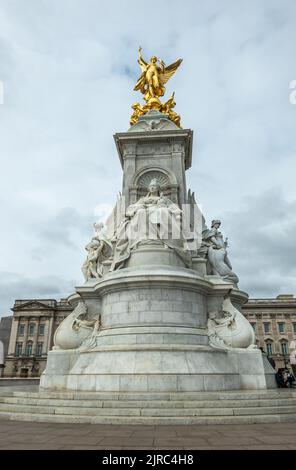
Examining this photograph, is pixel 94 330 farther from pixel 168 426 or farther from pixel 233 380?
pixel 168 426

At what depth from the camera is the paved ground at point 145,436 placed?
21.0 ft

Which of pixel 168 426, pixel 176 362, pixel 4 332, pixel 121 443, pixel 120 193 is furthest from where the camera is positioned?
pixel 4 332

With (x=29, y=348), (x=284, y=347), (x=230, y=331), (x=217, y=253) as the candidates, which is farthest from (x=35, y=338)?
(x=230, y=331)

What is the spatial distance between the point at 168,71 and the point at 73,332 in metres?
18.3

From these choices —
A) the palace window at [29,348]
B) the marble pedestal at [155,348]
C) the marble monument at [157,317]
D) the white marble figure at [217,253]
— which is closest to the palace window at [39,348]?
the palace window at [29,348]

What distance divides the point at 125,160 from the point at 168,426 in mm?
15750

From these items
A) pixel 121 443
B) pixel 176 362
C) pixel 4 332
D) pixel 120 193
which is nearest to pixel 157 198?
pixel 120 193

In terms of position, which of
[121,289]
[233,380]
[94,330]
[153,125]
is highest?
[153,125]

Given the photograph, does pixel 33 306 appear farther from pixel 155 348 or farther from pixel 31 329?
pixel 155 348

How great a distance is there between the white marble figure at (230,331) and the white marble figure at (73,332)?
4965 mm

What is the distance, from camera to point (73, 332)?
1512 centimetres

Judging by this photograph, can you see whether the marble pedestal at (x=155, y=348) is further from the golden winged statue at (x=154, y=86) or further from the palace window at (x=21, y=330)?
the palace window at (x=21, y=330)

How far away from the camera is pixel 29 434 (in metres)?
7.47

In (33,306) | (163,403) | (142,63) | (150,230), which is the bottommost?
(163,403)
